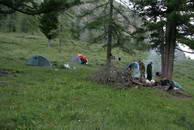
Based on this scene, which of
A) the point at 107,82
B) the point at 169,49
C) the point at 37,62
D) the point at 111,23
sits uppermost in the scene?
the point at 111,23

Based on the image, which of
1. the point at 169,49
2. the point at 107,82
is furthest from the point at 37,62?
the point at 169,49

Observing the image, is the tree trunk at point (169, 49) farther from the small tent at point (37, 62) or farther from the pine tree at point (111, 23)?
the small tent at point (37, 62)

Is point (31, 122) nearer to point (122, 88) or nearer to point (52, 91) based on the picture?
point (52, 91)

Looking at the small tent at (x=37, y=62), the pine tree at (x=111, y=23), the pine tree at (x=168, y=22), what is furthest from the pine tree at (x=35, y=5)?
the small tent at (x=37, y=62)

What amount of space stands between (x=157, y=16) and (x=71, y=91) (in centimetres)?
1257

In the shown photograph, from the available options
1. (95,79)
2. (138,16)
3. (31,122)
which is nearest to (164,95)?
(95,79)

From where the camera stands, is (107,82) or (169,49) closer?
(107,82)

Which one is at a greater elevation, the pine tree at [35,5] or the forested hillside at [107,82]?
the pine tree at [35,5]

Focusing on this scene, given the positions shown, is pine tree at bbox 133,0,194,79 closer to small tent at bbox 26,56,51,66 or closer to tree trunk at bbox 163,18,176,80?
tree trunk at bbox 163,18,176,80

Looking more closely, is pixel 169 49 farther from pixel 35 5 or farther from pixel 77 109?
pixel 77 109

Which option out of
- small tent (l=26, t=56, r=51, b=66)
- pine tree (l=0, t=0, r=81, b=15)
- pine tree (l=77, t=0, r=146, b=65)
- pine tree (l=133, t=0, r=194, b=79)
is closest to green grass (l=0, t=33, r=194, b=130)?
pine tree (l=0, t=0, r=81, b=15)

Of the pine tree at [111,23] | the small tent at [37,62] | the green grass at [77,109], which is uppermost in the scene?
the pine tree at [111,23]

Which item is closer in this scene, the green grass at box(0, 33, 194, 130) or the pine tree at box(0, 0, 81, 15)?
the green grass at box(0, 33, 194, 130)

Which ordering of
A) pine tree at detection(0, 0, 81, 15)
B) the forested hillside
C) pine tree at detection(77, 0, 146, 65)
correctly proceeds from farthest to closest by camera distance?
1. pine tree at detection(77, 0, 146, 65)
2. pine tree at detection(0, 0, 81, 15)
3. the forested hillside
